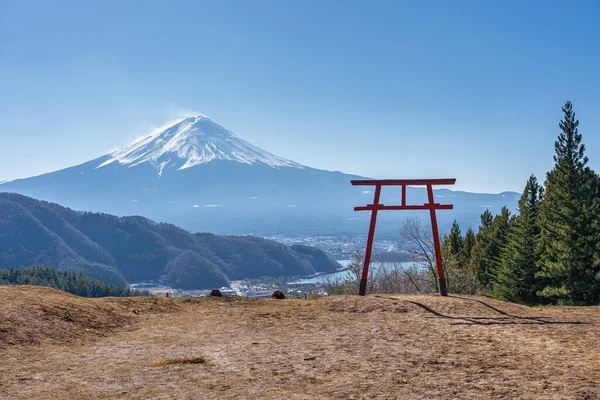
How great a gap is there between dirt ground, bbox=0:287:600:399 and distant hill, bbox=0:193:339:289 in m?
145

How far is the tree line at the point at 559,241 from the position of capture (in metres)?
29.3

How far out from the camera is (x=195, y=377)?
21.7ft

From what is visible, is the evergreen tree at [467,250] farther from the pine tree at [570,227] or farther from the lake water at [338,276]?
the pine tree at [570,227]

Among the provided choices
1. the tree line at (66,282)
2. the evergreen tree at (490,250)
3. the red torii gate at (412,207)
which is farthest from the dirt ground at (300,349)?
the tree line at (66,282)

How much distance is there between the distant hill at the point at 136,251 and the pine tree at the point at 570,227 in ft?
421

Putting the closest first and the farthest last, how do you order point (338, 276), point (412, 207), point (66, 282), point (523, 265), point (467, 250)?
point (412, 207) < point (523, 265) < point (338, 276) < point (467, 250) < point (66, 282)

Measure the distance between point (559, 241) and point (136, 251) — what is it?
172m

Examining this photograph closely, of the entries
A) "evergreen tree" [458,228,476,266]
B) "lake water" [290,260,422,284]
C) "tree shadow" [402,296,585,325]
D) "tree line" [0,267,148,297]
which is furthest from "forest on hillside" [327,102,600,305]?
"tree line" [0,267,148,297]

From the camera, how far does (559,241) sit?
3092 cm

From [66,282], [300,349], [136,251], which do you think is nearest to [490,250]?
[300,349]

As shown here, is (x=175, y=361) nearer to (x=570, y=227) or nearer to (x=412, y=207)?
(x=412, y=207)

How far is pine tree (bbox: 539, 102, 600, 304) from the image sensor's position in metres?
29.2

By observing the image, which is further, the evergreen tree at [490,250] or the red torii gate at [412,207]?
the evergreen tree at [490,250]

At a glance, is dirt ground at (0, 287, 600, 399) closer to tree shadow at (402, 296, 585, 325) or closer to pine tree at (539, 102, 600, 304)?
tree shadow at (402, 296, 585, 325)
